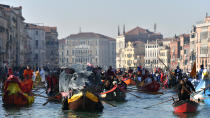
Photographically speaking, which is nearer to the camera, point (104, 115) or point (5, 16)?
point (104, 115)

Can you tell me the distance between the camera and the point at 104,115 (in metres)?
25.8

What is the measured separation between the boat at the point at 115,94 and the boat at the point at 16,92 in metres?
4.26

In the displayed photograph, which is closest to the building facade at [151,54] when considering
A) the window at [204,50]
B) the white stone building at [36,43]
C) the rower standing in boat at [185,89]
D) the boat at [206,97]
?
the white stone building at [36,43]

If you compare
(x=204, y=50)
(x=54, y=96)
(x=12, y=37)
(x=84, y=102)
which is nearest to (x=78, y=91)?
(x=84, y=102)

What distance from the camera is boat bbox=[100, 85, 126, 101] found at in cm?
3193

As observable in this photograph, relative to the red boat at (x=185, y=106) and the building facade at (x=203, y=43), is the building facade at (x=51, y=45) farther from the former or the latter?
the red boat at (x=185, y=106)

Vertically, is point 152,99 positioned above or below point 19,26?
below

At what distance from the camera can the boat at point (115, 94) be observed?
3193 cm

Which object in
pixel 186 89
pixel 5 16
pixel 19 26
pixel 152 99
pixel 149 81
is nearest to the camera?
pixel 186 89

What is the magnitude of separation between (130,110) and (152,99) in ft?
25.2

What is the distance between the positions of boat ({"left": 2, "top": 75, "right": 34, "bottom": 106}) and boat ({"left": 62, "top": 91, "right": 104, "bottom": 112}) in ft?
9.25

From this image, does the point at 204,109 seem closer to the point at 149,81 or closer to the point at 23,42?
the point at 149,81

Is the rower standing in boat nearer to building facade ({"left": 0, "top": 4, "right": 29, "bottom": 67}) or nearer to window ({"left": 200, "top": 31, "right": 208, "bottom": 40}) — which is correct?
building facade ({"left": 0, "top": 4, "right": 29, "bottom": 67})

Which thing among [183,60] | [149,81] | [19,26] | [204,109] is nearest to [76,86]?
[204,109]
